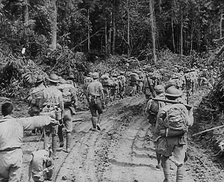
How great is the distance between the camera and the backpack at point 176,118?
276 inches

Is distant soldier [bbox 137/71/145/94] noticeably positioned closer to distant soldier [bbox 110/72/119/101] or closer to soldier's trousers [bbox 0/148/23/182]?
distant soldier [bbox 110/72/119/101]

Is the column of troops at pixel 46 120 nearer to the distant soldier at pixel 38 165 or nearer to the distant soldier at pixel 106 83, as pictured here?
the distant soldier at pixel 38 165

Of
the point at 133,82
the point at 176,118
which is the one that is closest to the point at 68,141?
the point at 176,118

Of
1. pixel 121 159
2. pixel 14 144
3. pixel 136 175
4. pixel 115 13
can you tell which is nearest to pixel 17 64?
pixel 121 159

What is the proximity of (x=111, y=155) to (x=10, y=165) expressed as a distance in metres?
4.77

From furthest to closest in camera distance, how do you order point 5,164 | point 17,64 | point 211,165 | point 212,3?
point 17,64 → point 212,3 → point 211,165 → point 5,164

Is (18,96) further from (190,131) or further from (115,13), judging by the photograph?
(115,13)

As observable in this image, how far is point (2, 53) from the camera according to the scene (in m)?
19.1

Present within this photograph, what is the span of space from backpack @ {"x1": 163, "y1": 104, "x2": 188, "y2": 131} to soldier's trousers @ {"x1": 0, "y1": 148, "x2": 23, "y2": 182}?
286 cm

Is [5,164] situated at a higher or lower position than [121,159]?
higher

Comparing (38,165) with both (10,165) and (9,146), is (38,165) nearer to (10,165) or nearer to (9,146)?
(10,165)

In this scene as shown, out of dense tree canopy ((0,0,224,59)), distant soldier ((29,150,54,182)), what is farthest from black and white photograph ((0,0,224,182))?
dense tree canopy ((0,0,224,59))

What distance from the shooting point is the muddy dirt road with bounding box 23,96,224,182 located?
8.49 metres

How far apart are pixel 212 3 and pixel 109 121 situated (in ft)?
19.9
